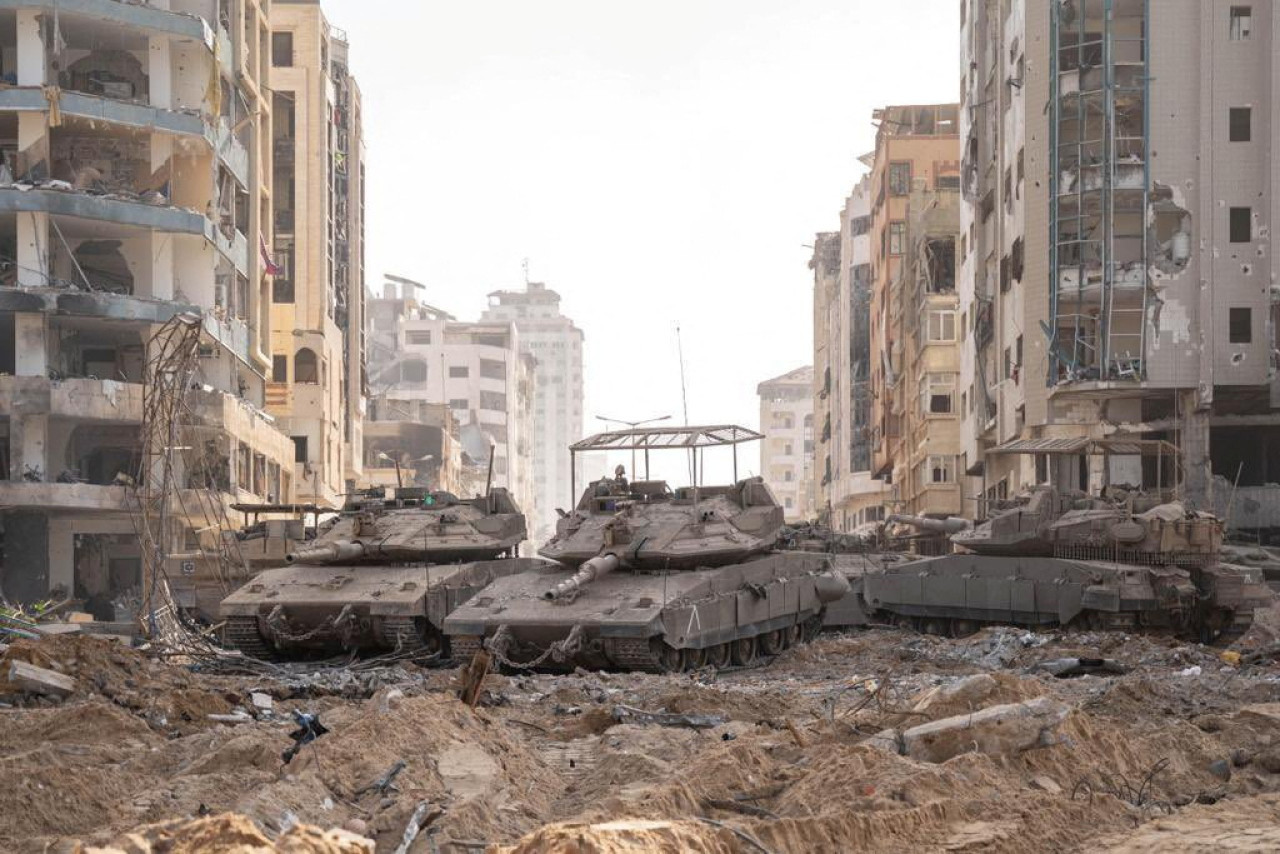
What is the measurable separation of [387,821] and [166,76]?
41.5m

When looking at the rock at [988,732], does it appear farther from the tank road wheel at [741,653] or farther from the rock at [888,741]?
the tank road wheel at [741,653]

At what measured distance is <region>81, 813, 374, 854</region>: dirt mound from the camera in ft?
27.9

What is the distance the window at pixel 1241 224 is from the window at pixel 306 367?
3445cm

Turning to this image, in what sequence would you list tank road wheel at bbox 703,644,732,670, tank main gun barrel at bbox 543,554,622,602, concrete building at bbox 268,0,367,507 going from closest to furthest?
tank main gun barrel at bbox 543,554,622,602, tank road wheel at bbox 703,644,732,670, concrete building at bbox 268,0,367,507

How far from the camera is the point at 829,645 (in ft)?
91.4

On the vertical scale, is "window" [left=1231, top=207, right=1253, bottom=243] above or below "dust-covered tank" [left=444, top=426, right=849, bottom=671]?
above

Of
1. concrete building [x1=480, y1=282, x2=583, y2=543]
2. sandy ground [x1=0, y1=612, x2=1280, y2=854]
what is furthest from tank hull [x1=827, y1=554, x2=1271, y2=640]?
concrete building [x1=480, y1=282, x2=583, y2=543]

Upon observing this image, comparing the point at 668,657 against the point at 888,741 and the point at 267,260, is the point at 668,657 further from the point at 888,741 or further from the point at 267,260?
the point at 267,260

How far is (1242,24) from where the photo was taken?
47156 mm

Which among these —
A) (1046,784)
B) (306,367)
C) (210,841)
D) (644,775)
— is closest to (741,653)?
(644,775)

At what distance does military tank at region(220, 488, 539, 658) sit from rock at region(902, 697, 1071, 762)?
43.4ft

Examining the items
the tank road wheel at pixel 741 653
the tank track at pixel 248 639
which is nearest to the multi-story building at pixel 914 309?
the tank road wheel at pixel 741 653

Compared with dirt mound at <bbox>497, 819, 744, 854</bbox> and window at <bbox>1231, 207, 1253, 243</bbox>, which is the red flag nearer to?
window at <bbox>1231, 207, 1253, 243</bbox>

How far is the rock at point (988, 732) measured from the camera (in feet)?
42.6
